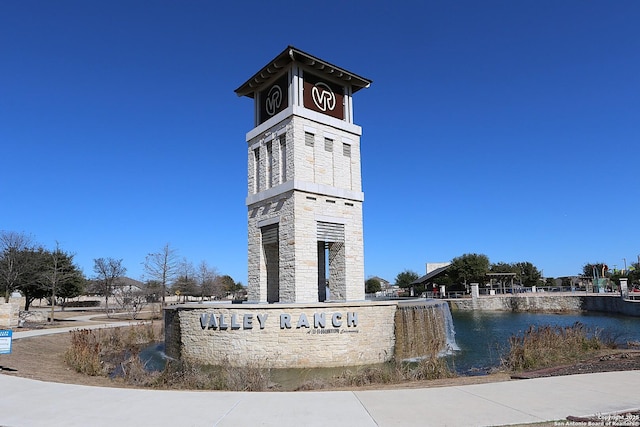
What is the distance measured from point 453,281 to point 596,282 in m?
21.3

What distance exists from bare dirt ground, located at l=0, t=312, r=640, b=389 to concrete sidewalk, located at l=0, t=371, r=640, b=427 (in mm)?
1078

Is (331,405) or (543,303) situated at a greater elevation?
(331,405)

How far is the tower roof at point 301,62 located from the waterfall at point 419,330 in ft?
44.3

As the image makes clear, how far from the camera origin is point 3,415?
7586 millimetres

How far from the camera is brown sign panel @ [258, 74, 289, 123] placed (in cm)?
2495

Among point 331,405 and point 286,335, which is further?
point 286,335

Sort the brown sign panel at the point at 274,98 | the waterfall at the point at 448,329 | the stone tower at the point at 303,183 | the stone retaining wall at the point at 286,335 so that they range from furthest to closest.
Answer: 1. the brown sign panel at the point at 274,98
2. the waterfall at the point at 448,329
3. the stone tower at the point at 303,183
4. the stone retaining wall at the point at 286,335

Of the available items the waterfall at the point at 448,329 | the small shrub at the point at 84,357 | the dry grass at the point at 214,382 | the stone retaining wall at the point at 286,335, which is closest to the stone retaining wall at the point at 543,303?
the waterfall at the point at 448,329

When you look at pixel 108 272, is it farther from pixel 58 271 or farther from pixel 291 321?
pixel 291 321

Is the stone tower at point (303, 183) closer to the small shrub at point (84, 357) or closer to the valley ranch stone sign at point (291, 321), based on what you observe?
the valley ranch stone sign at point (291, 321)

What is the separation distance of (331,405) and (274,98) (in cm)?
2093

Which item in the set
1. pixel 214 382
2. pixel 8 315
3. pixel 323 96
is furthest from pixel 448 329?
pixel 8 315

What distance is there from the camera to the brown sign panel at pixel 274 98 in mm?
24953

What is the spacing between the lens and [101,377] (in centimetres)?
1316
